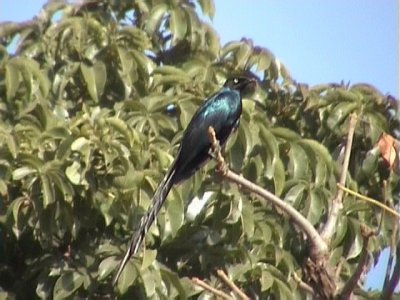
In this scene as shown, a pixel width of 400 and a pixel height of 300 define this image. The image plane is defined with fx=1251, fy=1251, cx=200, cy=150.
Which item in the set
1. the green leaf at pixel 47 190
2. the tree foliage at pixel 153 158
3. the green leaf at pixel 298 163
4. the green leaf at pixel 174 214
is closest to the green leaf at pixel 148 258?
the tree foliage at pixel 153 158

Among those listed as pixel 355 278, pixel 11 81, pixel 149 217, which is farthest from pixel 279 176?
pixel 355 278

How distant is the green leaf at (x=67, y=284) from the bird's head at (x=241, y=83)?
3.32 ft

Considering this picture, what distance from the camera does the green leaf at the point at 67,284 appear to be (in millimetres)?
4043

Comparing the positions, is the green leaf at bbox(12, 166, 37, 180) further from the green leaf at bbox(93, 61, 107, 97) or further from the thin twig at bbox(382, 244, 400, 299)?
the thin twig at bbox(382, 244, 400, 299)

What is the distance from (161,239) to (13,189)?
0.53 metres

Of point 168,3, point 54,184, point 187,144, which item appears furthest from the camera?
point 168,3

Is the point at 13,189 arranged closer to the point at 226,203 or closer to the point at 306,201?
the point at 226,203

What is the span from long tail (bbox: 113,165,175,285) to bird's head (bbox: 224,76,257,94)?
0.73m

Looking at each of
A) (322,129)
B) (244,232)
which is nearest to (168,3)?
(322,129)

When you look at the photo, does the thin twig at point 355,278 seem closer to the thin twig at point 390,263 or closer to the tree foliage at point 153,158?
the thin twig at point 390,263

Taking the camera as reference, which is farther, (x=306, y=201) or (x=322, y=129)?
(x=322, y=129)

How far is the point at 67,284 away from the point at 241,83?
44.5 inches

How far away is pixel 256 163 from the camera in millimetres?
4352

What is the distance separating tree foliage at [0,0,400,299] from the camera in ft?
13.4
